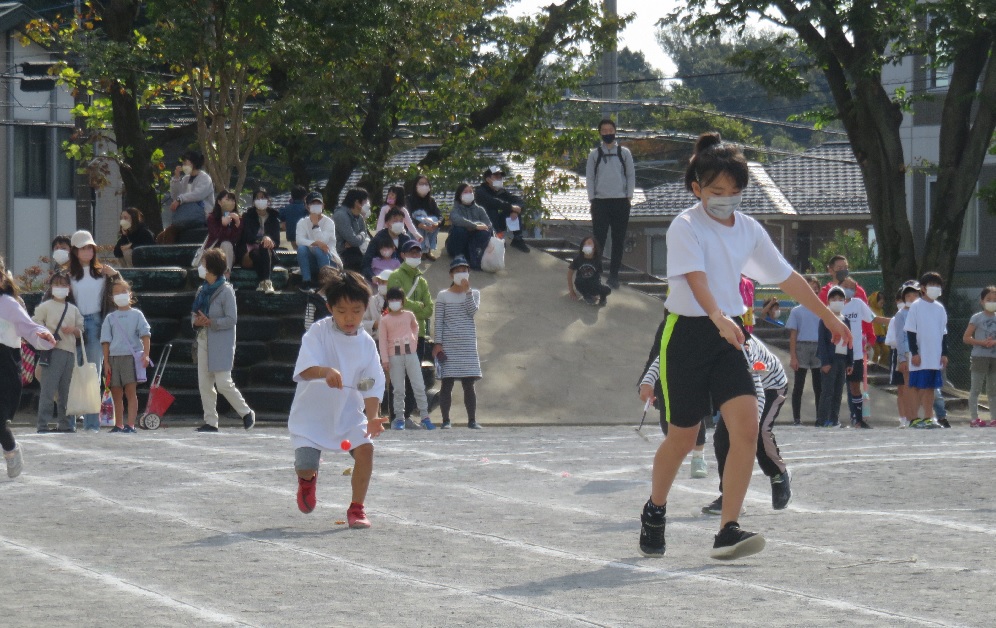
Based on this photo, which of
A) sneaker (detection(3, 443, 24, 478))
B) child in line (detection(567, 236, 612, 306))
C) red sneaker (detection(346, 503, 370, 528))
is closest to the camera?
red sneaker (detection(346, 503, 370, 528))

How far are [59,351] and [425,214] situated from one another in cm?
730

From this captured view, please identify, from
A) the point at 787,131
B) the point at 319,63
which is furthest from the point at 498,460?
the point at 787,131

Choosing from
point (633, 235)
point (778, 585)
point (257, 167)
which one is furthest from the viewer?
point (633, 235)

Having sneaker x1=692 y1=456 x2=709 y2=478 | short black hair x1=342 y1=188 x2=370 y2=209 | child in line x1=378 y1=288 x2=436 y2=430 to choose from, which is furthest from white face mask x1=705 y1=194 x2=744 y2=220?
short black hair x1=342 y1=188 x2=370 y2=209

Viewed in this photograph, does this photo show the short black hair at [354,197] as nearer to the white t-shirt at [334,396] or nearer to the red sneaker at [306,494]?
the white t-shirt at [334,396]

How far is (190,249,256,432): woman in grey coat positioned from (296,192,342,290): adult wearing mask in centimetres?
257

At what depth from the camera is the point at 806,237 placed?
195 feet

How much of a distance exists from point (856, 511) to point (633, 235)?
5049 centimetres

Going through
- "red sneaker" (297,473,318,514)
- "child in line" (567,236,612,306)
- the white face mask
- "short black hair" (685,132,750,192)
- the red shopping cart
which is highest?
"short black hair" (685,132,750,192)

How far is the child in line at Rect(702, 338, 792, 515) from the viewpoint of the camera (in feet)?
27.1

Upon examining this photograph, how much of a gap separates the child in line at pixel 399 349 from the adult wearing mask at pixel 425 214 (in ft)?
15.7

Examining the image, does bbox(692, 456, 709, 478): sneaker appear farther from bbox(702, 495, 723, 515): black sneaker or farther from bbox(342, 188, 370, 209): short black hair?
bbox(342, 188, 370, 209): short black hair

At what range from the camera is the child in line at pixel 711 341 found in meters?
7.07

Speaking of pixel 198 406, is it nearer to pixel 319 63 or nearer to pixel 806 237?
pixel 319 63
